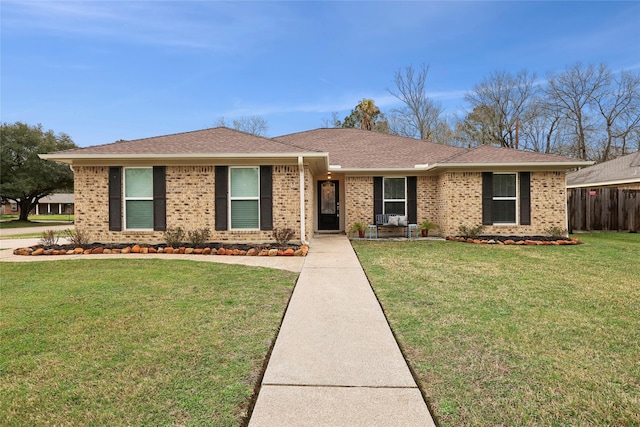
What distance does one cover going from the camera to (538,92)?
26.4m

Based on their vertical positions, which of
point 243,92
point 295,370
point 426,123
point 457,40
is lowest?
point 295,370

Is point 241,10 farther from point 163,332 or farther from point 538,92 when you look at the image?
point 538,92

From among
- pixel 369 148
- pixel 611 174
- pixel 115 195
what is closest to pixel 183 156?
pixel 115 195

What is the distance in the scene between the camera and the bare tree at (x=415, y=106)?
83.4ft

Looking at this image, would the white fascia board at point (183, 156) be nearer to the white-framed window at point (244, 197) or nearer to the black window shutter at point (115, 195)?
the black window shutter at point (115, 195)

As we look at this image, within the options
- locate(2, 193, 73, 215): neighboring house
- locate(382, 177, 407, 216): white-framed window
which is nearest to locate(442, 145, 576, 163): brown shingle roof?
locate(382, 177, 407, 216): white-framed window

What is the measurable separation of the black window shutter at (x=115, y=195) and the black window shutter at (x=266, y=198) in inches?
154

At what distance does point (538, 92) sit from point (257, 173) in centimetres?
2597

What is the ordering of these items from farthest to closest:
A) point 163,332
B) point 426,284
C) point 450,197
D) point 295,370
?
point 450,197 < point 426,284 < point 163,332 < point 295,370

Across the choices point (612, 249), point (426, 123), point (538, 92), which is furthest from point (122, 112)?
point (538, 92)

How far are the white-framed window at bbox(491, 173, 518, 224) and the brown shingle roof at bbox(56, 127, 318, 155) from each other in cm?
671

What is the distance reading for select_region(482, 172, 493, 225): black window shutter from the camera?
37.4 feet

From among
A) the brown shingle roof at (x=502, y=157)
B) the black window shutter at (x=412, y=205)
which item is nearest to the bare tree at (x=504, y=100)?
A: the brown shingle roof at (x=502, y=157)

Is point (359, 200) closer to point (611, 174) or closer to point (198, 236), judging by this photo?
point (198, 236)
